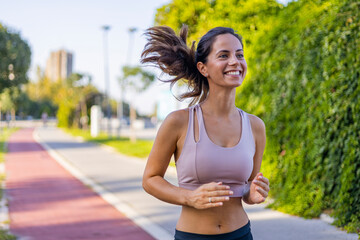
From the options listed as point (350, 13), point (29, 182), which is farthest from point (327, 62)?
point (29, 182)

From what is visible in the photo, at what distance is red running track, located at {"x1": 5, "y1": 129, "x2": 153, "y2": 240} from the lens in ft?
21.6

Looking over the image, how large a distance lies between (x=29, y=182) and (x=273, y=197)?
6.48 m

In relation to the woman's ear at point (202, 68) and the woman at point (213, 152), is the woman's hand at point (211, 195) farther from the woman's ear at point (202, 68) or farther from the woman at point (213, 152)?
the woman's ear at point (202, 68)

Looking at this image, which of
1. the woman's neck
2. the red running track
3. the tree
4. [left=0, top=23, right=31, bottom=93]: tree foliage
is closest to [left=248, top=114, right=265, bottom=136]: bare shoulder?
the woman's neck

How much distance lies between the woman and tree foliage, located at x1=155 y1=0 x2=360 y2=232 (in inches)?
155

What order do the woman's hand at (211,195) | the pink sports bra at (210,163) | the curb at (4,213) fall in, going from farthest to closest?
1. the curb at (4,213)
2. the pink sports bra at (210,163)
3. the woman's hand at (211,195)

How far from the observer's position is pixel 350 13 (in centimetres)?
635

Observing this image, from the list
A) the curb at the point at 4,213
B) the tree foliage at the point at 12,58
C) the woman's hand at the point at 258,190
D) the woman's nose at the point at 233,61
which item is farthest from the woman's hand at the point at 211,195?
the tree foliage at the point at 12,58

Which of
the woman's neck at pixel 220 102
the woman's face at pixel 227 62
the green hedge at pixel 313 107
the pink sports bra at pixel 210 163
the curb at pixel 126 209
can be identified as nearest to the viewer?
the pink sports bra at pixel 210 163

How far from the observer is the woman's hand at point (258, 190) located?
7.60 ft

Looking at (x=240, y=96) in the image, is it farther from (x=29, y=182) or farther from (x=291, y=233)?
(x=29, y=182)

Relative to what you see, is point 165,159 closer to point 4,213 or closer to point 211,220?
point 211,220

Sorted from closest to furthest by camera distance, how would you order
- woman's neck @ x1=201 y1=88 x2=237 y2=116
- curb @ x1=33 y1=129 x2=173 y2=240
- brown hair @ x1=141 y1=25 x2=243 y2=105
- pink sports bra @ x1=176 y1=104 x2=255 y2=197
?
pink sports bra @ x1=176 y1=104 x2=255 y2=197 < woman's neck @ x1=201 y1=88 x2=237 y2=116 < brown hair @ x1=141 y1=25 x2=243 y2=105 < curb @ x1=33 y1=129 x2=173 y2=240

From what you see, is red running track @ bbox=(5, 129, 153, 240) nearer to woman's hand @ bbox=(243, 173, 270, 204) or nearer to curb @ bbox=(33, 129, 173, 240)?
curb @ bbox=(33, 129, 173, 240)
